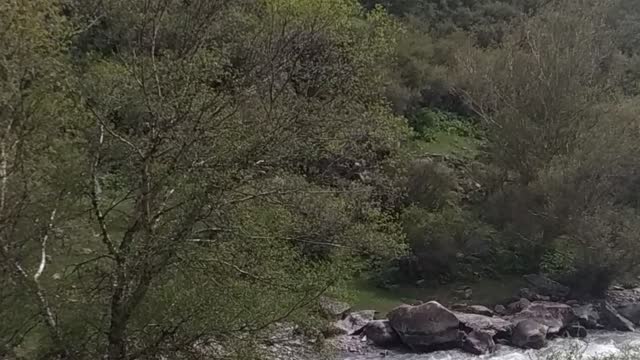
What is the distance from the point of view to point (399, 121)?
18641 millimetres

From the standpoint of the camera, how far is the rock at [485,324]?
22.8 meters

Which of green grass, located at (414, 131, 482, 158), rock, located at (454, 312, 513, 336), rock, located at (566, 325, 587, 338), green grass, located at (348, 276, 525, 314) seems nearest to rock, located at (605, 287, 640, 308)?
rock, located at (566, 325, 587, 338)

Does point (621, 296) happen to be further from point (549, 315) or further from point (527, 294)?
point (549, 315)

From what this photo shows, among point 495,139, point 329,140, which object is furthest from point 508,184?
point 329,140

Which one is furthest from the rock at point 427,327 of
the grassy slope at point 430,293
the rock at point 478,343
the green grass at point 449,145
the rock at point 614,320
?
the green grass at point 449,145

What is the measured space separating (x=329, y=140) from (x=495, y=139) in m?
17.5

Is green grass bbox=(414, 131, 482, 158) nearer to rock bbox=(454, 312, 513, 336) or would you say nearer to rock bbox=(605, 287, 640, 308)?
rock bbox=(605, 287, 640, 308)

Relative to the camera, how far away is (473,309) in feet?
82.2

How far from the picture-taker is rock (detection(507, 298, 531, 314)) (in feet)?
83.0

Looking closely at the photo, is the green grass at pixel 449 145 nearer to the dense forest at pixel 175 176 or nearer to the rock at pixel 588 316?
the rock at pixel 588 316

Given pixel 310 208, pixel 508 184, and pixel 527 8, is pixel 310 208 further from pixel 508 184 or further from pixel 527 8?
pixel 527 8

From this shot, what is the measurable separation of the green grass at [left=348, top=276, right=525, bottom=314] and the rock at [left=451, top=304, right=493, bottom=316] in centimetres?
75

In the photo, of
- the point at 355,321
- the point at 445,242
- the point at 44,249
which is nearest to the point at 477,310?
the point at 445,242

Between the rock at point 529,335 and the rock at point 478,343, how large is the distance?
726 millimetres
